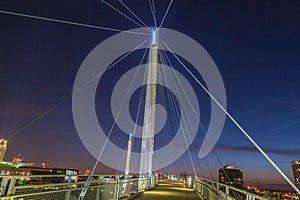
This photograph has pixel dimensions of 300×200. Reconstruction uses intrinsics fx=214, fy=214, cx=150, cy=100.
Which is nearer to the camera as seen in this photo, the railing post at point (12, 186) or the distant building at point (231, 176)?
the railing post at point (12, 186)

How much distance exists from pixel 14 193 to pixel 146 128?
42.0 ft

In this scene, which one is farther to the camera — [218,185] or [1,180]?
[218,185]

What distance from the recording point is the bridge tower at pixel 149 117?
15.7 m

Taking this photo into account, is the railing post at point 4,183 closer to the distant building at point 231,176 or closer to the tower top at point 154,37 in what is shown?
the distant building at point 231,176

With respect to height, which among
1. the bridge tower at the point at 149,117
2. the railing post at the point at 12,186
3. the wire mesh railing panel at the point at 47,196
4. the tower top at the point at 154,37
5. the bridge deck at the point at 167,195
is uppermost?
the tower top at the point at 154,37

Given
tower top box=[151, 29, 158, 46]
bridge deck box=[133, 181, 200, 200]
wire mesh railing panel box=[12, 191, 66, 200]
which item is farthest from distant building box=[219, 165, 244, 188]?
tower top box=[151, 29, 158, 46]

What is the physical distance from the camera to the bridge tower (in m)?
15.7

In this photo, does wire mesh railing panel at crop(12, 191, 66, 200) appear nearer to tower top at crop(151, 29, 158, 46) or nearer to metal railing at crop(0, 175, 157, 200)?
metal railing at crop(0, 175, 157, 200)

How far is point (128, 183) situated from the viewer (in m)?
8.84

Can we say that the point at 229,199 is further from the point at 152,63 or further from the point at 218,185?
the point at 152,63

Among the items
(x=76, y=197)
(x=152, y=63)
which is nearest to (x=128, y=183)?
(x=76, y=197)

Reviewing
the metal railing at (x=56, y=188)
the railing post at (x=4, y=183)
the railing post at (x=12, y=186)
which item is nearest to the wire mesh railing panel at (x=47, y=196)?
the metal railing at (x=56, y=188)

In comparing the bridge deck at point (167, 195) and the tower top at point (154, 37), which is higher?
the tower top at point (154, 37)

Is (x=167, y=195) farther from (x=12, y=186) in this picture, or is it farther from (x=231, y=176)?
(x=231, y=176)
